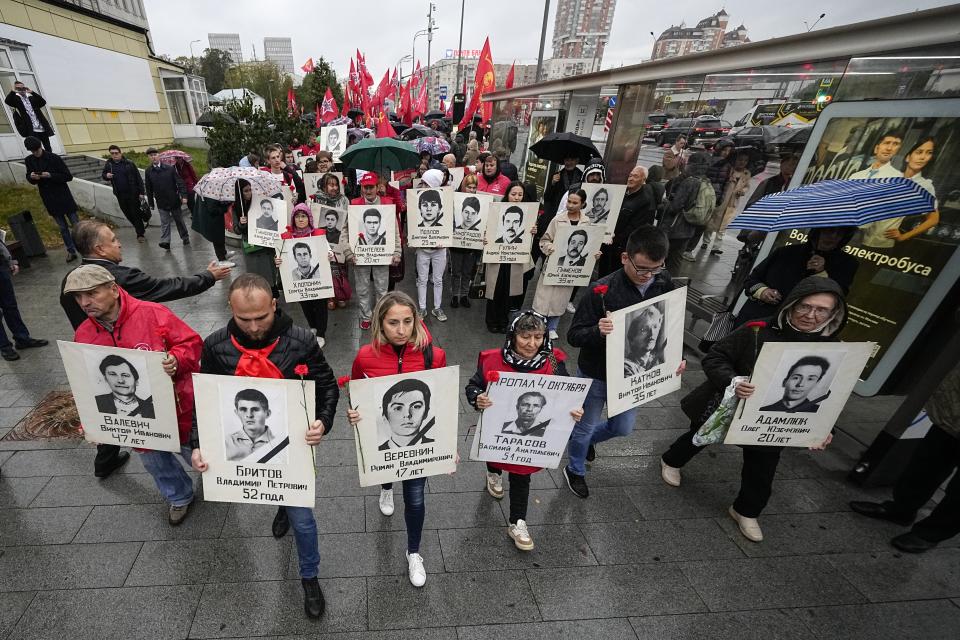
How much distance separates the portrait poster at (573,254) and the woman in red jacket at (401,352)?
2760mm

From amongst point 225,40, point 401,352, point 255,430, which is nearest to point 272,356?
point 255,430

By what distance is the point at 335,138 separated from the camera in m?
10.7

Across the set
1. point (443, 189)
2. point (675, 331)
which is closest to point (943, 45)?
point (675, 331)

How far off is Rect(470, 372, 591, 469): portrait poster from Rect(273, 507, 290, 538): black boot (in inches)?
59.7

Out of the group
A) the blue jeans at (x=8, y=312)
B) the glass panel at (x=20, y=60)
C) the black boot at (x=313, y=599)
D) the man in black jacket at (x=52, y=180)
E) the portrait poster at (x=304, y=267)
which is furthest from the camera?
the glass panel at (x=20, y=60)

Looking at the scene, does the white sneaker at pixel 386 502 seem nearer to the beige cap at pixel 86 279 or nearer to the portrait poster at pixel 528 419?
the portrait poster at pixel 528 419

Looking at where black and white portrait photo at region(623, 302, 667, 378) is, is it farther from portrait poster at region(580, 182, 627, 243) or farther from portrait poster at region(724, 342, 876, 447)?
portrait poster at region(580, 182, 627, 243)

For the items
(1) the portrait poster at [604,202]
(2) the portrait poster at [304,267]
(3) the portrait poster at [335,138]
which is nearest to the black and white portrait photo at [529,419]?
(2) the portrait poster at [304,267]

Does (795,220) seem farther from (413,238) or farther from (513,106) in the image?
(513,106)

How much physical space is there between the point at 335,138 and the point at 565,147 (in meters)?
6.78

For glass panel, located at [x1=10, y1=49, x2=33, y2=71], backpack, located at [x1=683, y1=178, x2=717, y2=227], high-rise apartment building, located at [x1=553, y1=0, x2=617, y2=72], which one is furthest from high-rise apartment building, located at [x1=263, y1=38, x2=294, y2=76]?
backpack, located at [x1=683, y1=178, x2=717, y2=227]

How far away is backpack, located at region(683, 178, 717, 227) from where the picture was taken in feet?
21.0

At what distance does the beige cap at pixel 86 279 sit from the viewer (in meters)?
2.24

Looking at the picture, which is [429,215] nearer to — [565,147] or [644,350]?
[565,147]
